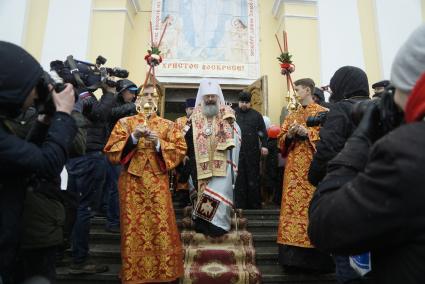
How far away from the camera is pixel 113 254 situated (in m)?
3.83

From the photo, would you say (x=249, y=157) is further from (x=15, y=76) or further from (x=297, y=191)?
(x=15, y=76)

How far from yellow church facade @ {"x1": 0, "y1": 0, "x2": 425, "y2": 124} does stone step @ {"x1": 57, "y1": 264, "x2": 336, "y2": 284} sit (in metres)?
4.07

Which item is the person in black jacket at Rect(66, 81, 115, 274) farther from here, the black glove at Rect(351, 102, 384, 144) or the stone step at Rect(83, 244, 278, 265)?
the black glove at Rect(351, 102, 384, 144)

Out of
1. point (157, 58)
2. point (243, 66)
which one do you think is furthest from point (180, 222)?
point (243, 66)

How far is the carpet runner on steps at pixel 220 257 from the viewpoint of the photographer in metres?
3.43

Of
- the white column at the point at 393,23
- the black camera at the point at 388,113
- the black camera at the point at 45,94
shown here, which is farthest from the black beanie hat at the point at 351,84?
the white column at the point at 393,23

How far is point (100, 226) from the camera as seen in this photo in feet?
14.6

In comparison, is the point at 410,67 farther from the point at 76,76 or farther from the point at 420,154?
the point at 76,76

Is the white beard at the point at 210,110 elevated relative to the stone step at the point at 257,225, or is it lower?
elevated

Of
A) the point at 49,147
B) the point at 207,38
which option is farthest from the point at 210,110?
the point at 207,38

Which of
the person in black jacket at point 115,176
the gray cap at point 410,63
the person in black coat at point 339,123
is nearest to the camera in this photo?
the gray cap at point 410,63

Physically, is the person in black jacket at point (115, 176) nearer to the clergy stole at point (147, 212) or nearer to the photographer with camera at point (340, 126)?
the clergy stole at point (147, 212)

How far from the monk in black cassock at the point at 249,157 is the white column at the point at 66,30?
3694mm

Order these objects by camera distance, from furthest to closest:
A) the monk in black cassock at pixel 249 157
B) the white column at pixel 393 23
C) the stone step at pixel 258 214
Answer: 1. the white column at pixel 393 23
2. the monk in black cassock at pixel 249 157
3. the stone step at pixel 258 214
